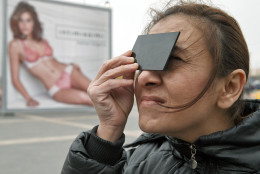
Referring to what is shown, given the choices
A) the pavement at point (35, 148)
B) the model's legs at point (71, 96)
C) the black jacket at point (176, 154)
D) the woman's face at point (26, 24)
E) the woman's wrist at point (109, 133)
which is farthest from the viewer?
the model's legs at point (71, 96)

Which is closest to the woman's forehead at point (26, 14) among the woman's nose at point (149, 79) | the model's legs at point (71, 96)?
the model's legs at point (71, 96)

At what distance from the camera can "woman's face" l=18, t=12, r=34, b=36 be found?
10.8 metres

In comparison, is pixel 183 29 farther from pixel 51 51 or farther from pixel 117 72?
pixel 51 51

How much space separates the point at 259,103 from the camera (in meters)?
1.37

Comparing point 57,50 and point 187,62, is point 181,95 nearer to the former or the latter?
point 187,62

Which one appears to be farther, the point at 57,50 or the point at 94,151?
the point at 57,50

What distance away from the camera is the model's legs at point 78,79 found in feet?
38.9

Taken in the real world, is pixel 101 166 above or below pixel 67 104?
above

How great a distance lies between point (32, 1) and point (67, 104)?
416 centimetres

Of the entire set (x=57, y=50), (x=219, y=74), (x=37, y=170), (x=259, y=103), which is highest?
(x=219, y=74)

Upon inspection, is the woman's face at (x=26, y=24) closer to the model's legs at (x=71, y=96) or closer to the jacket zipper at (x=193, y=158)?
the model's legs at (x=71, y=96)

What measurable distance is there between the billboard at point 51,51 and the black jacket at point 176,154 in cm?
1003

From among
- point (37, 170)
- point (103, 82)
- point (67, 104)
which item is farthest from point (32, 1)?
point (103, 82)

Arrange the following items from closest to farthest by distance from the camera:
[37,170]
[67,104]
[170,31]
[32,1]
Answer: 1. [170,31]
2. [37,170]
3. [32,1]
4. [67,104]
